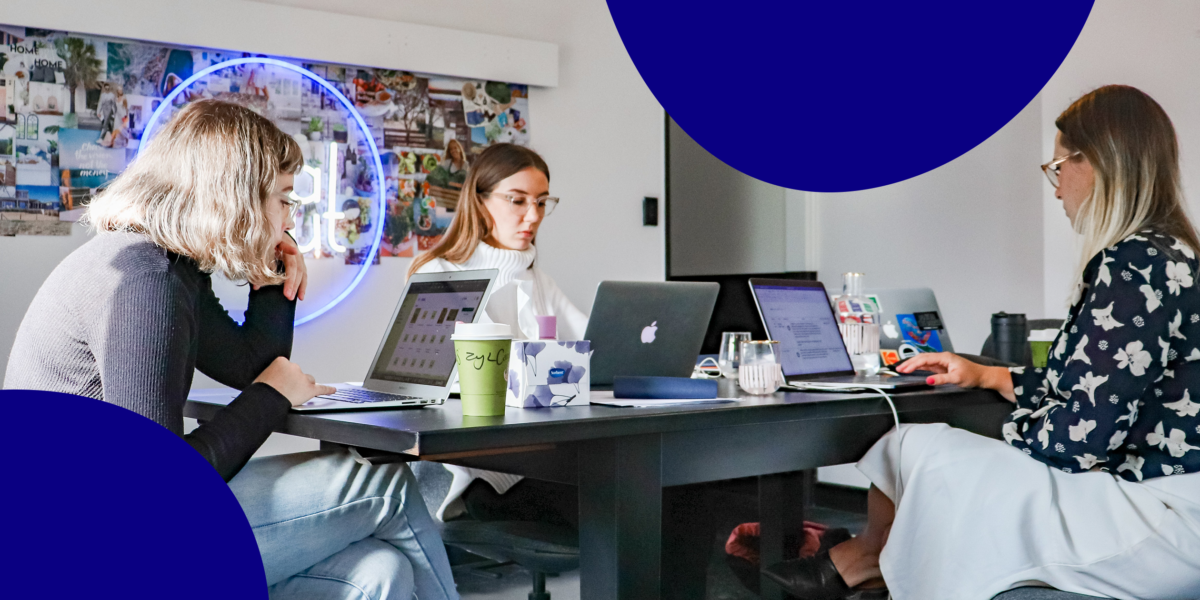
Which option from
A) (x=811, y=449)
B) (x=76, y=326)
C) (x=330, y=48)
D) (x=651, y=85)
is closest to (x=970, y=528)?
(x=811, y=449)

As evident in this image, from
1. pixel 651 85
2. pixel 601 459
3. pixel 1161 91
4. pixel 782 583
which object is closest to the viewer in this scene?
pixel 651 85

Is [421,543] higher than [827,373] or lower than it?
lower

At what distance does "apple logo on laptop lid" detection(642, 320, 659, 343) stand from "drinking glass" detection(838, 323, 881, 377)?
690 millimetres

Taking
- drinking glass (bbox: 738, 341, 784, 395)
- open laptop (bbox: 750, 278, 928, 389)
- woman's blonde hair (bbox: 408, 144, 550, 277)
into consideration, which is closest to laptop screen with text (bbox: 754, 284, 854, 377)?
open laptop (bbox: 750, 278, 928, 389)

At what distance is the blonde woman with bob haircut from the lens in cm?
134

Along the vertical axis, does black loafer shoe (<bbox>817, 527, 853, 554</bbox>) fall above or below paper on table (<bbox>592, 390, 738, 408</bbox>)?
below

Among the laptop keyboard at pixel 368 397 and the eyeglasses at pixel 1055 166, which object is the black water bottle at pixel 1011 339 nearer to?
the eyeglasses at pixel 1055 166

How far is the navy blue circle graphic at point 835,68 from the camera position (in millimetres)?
1215

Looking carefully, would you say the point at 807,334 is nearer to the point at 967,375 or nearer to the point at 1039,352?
the point at 967,375

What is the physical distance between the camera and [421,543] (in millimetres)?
1566

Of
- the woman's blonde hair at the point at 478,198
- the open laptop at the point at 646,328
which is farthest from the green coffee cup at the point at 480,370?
the woman's blonde hair at the point at 478,198

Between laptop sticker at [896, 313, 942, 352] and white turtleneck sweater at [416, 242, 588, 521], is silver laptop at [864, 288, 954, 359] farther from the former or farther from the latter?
white turtleneck sweater at [416, 242, 588, 521]

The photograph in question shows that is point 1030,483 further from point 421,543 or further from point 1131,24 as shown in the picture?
point 1131,24

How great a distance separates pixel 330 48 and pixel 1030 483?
2.78 metres
